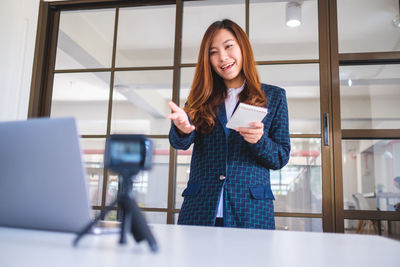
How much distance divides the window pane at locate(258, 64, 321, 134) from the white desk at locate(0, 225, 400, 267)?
1.71 m

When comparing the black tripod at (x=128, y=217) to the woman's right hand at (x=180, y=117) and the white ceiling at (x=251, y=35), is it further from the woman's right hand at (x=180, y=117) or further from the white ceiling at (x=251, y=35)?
the white ceiling at (x=251, y=35)

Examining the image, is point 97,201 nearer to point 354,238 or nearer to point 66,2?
point 66,2

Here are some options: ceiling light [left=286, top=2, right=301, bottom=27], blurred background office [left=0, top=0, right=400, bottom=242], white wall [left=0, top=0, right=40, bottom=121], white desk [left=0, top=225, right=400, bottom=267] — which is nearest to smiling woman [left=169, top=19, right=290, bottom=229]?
white desk [left=0, top=225, right=400, bottom=267]

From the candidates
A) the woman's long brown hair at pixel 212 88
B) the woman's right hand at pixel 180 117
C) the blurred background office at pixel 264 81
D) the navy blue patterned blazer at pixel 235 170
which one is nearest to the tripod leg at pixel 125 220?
the woman's right hand at pixel 180 117

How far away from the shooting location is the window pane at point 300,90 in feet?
7.78

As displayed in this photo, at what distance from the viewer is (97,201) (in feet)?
8.35

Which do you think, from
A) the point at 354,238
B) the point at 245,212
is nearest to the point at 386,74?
the point at 245,212

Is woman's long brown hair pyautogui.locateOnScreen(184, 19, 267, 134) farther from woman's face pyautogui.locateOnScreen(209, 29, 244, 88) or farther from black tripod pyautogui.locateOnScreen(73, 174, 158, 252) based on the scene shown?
black tripod pyautogui.locateOnScreen(73, 174, 158, 252)

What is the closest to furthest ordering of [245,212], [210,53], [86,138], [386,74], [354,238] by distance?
[354,238] → [245,212] → [210,53] → [386,74] → [86,138]

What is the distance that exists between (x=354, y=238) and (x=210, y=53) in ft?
3.15

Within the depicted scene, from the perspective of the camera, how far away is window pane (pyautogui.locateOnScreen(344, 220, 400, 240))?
2.32 meters

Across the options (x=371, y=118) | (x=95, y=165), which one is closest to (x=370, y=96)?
(x=371, y=118)

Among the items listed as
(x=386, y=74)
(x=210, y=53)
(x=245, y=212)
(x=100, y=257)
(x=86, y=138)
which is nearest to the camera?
(x=100, y=257)

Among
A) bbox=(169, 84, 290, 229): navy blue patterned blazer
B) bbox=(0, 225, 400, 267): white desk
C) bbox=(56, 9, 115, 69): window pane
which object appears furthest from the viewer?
bbox=(56, 9, 115, 69): window pane
